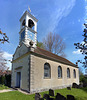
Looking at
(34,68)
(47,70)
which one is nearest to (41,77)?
(34,68)

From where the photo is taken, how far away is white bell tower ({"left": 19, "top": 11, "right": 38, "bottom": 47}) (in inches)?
500

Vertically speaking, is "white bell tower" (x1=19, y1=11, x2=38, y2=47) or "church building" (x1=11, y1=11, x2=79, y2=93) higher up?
"white bell tower" (x1=19, y1=11, x2=38, y2=47)

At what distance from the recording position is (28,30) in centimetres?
1313

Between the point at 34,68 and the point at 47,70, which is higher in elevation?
the point at 34,68

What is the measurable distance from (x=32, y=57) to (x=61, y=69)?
7.23 m

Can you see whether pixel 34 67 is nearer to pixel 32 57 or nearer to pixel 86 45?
pixel 32 57

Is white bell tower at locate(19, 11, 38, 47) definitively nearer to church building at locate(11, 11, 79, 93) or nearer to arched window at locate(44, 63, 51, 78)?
church building at locate(11, 11, 79, 93)

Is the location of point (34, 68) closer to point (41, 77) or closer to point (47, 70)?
point (41, 77)

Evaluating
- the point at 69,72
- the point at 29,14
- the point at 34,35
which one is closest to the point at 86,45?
the point at 34,35

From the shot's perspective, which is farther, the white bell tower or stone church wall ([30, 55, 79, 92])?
the white bell tower

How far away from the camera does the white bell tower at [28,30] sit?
41.6ft

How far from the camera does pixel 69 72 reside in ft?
55.9

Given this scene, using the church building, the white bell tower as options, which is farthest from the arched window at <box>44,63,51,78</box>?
the white bell tower

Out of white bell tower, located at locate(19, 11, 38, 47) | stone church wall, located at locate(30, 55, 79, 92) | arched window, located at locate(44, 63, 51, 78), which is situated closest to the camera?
stone church wall, located at locate(30, 55, 79, 92)
